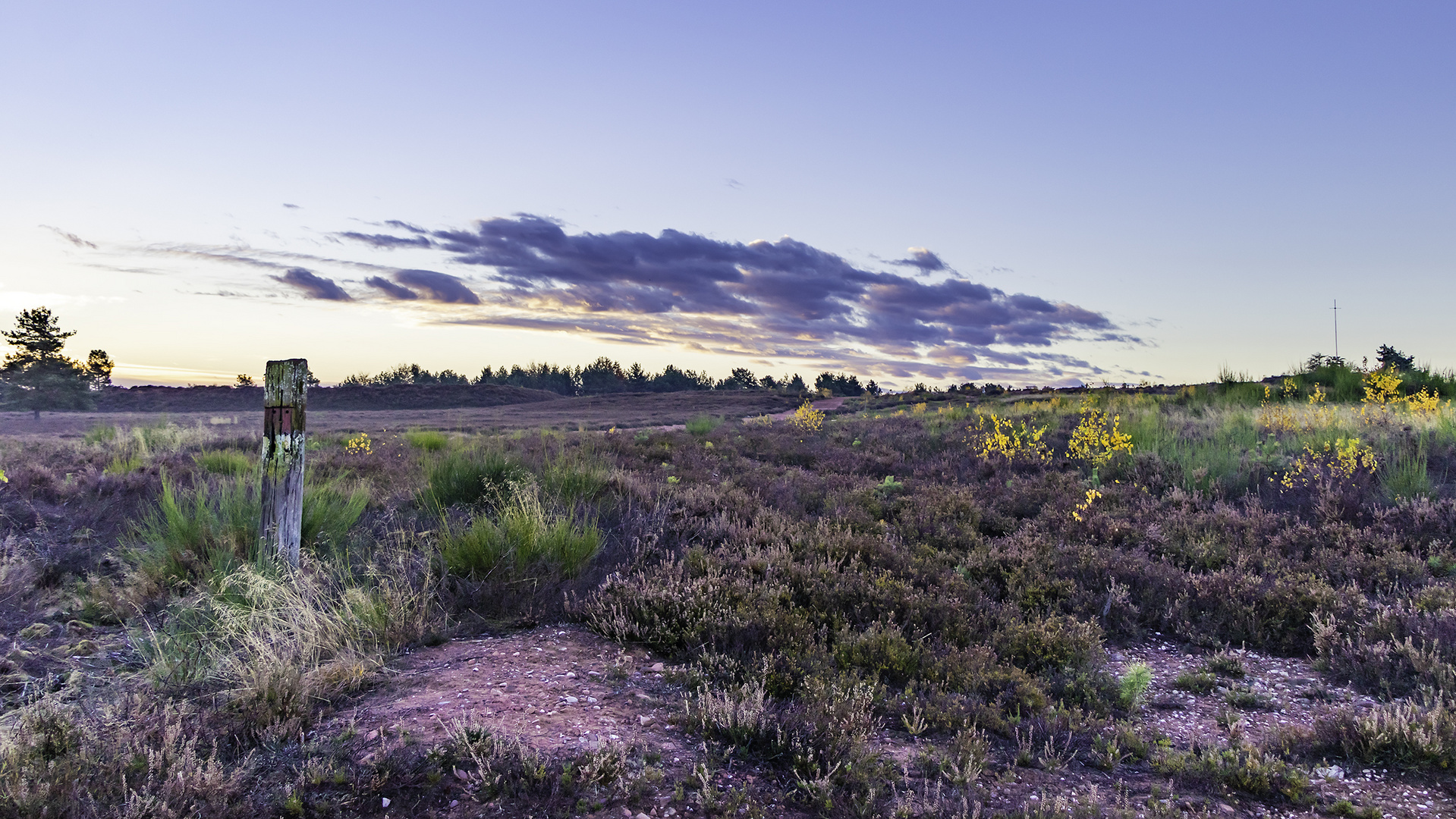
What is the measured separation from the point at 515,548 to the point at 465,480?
3.25 m

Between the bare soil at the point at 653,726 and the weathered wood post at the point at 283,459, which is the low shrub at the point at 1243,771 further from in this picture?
the weathered wood post at the point at 283,459

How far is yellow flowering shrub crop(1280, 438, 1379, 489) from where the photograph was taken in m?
9.37

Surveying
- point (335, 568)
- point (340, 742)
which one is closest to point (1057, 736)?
point (340, 742)

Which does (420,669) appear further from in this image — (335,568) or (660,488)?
(660,488)

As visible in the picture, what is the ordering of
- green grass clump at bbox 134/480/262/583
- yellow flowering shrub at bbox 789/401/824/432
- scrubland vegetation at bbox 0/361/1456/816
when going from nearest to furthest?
scrubland vegetation at bbox 0/361/1456/816 < green grass clump at bbox 134/480/262/583 < yellow flowering shrub at bbox 789/401/824/432

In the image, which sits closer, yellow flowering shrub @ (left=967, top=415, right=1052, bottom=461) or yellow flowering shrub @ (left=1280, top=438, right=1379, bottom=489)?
yellow flowering shrub @ (left=1280, top=438, right=1379, bottom=489)

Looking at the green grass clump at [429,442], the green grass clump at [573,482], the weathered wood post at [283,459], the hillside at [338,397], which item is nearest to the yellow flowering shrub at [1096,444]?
the green grass clump at [573,482]

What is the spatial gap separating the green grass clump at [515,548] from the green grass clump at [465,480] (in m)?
2.28

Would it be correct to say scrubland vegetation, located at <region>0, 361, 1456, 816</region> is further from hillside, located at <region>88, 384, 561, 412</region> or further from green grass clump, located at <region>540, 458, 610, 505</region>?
hillside, located at <region>88, 384, 561, 412</region>

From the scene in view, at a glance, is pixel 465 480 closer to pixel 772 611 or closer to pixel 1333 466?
pixel 772 611

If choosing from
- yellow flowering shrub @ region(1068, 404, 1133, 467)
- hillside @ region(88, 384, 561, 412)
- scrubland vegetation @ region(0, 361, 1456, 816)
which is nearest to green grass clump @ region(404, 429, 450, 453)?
scrubland vegetation @ region(0, 361, 1456, 816)

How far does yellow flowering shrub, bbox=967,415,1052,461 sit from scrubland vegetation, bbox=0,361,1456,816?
18 centimetres

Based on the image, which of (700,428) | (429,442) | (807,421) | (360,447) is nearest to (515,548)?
(429,442)

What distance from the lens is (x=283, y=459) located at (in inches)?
258
